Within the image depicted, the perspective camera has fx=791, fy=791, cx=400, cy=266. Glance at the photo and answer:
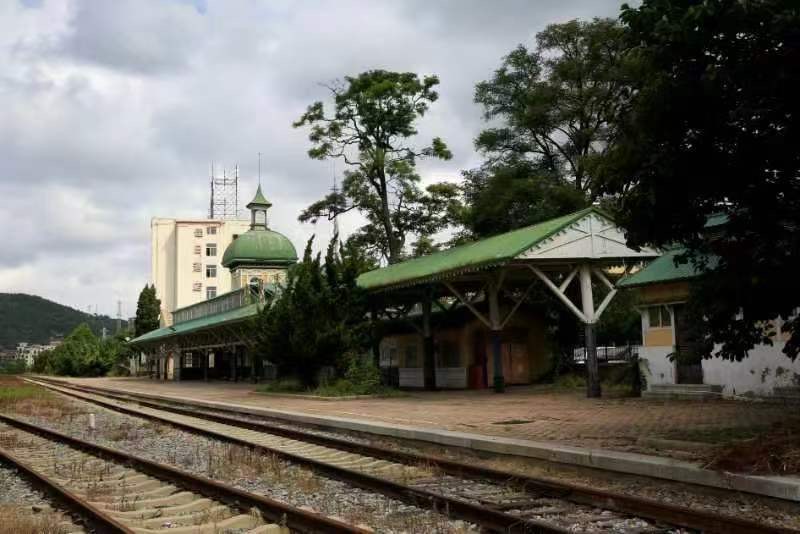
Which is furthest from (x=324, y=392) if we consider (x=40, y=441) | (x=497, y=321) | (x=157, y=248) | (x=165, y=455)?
(x=157, y=248)

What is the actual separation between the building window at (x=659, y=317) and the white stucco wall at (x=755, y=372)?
635mm

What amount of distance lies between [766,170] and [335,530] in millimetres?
6022

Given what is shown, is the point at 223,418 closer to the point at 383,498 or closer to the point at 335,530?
the point at 383,498

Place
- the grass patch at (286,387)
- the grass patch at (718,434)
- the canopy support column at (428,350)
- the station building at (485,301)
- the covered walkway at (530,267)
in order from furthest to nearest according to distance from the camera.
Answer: the canopy support column at (428,350) → the grass patch at (286,387) → the station building at (485,301) → the covered walkway at (530,267) → the grass patch at (718,434)

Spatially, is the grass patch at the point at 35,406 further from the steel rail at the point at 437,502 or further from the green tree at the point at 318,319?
the steel rail at the point at 437,502

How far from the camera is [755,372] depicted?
16781mm

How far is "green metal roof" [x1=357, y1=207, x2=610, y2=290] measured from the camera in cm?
2080

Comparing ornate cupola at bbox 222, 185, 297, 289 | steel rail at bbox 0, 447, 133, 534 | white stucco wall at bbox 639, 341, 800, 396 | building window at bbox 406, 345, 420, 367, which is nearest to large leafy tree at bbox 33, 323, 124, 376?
ornate cupola at bbox 222, 185, 297, 289

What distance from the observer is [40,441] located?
48.6 ft

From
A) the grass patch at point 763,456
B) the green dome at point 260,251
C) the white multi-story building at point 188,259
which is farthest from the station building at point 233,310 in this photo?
the white multi-story building at point 188,259

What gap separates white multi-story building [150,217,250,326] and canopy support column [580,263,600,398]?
83.2m

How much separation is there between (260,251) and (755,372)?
38.4m

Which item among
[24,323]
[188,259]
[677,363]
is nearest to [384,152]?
[677,363]

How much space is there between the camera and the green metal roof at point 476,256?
68.2 feet
